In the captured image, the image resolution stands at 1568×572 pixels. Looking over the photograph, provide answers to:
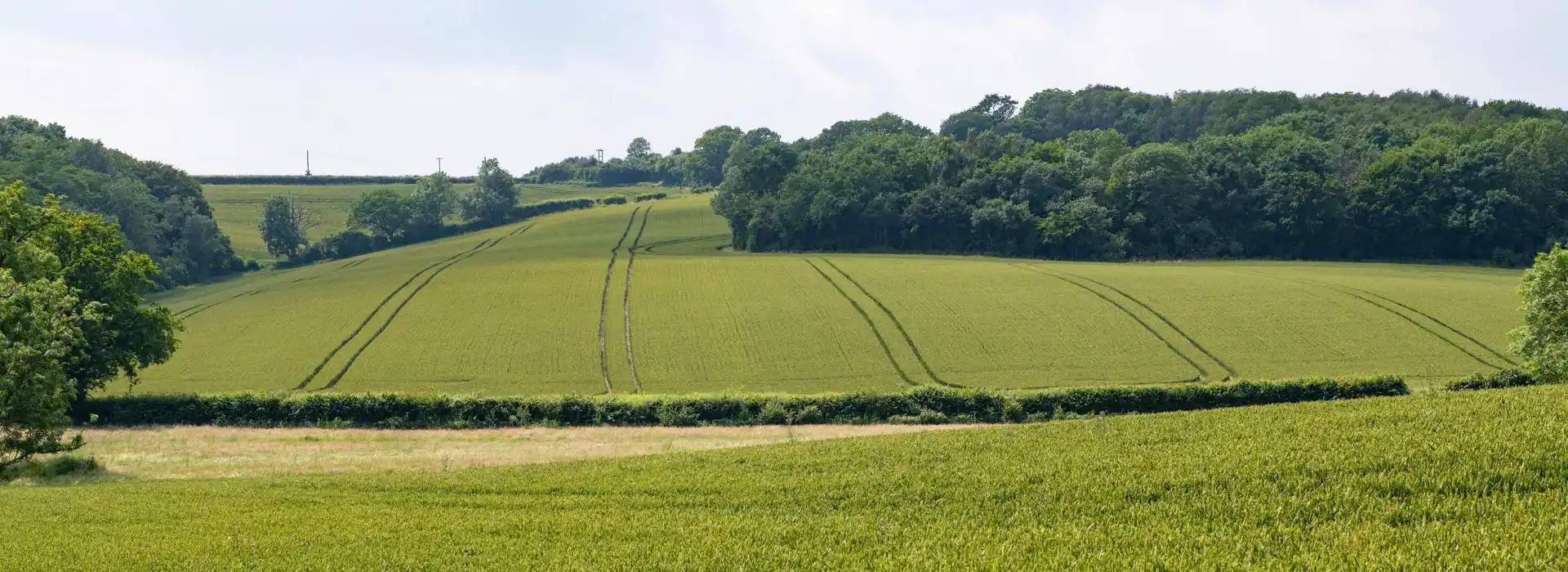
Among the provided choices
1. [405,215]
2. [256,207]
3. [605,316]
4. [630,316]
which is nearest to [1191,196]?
[630,316]

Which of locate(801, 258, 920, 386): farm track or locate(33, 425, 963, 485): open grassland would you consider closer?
locate(33, 425, 963, 485): open grassland

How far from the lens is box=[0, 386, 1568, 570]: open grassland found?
16812mm

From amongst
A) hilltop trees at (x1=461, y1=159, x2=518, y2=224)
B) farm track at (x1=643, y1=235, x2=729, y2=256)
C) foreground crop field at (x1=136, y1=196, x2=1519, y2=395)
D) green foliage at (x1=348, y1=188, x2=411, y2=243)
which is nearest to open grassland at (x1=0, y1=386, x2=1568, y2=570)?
foreground crop field at (x1=136, y1=196, x2=1519, y2=395)

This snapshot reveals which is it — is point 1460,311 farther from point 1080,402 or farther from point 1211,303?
point 1080,402

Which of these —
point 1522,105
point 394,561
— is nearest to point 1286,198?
point 1522,105

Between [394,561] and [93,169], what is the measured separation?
134 meters

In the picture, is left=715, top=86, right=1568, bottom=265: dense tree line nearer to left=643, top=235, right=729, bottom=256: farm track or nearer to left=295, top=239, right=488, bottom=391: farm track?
left=643, top=235, right=729, bottom=256: farm track

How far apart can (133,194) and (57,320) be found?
282ft

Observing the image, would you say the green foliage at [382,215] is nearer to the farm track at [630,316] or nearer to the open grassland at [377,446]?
the farm track at [630,316]

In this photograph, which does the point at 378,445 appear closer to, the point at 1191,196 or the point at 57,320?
the point at 57,320

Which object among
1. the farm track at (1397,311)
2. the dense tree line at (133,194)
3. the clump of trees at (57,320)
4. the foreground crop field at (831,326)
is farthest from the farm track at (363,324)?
the farm track at (1397,311)

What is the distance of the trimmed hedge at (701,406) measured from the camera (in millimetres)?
45344

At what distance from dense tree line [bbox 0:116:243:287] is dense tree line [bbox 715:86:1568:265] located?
60.2 m

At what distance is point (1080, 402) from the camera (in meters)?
45.4
